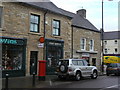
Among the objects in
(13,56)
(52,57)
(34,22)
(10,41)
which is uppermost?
(34,22)

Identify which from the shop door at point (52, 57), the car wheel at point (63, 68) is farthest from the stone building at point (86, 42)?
the car wheel at point (63, 68)

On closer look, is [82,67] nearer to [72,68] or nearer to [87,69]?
[87,69]

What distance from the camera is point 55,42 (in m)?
19.5

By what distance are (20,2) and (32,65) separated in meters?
5.88

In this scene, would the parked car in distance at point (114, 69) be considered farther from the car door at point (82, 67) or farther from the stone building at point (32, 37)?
the car door at point (82, 67)

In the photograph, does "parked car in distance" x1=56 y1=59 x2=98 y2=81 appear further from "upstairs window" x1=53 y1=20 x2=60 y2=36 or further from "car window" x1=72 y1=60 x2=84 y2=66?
"upstairs window" x1=53 y1=20 x2=60 y2=36

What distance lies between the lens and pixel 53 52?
64.4 feet

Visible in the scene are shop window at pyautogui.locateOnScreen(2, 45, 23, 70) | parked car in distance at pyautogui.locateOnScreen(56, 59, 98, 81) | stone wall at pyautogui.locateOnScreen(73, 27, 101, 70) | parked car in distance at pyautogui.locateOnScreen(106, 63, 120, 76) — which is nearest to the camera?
parked car in distance at pyautogui.locateOnScreen(56, 59, 98, 81)

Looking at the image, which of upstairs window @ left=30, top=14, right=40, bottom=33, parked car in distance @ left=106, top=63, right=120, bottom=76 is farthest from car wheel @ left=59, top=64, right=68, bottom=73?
parked car in distance @ left=106, top=63, right=120, bottom=76

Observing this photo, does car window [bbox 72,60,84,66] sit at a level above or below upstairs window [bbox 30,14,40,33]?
below

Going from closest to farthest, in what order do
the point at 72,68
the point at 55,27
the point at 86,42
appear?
the point at 72,68
the point at 55,27
the point at 86,42

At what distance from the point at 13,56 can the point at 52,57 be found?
4587 millimetres

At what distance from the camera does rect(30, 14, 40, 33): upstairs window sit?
17.7 m

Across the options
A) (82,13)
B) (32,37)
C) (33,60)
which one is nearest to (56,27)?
(32,37)
